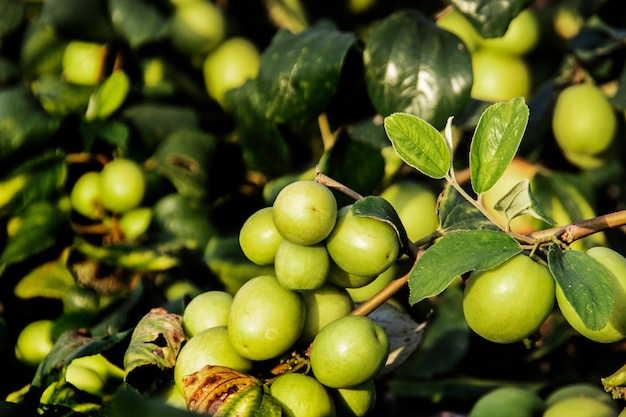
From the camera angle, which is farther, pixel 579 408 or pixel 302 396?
pixel 579 408

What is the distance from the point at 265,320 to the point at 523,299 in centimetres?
22

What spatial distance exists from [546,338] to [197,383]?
0.71m

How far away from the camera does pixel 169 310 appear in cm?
83

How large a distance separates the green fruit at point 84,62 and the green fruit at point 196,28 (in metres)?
0.13

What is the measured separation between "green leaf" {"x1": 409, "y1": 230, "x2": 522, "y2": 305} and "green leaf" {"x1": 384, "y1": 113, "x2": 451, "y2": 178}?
0.23 ft

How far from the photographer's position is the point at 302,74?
3.38 feet

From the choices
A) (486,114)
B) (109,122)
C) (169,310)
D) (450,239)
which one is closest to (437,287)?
(450,239)

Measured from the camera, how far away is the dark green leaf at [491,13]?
1006 millimetres

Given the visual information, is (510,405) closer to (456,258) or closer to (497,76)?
(456,258)

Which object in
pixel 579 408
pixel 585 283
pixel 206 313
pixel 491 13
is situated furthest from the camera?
pixel 491 13

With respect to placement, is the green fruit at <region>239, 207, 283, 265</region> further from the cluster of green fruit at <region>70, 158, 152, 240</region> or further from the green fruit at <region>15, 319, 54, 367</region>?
the cluster of green fruit at <region>70, 158, 152, 240</region>

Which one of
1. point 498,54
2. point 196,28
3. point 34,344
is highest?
point 196,28

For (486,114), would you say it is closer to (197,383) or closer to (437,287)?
(437,287)

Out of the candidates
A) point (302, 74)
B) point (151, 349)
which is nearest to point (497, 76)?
point (302, 74)
